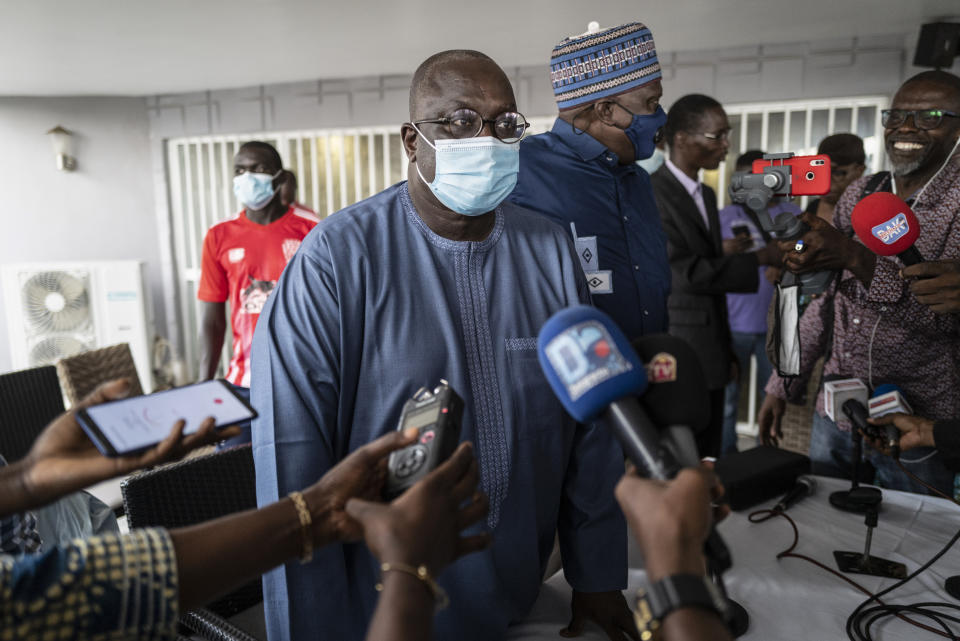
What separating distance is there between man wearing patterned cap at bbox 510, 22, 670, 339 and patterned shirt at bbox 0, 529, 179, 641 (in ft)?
4.15

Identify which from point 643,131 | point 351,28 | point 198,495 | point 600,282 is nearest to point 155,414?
point 198,495

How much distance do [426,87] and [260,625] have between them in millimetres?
1366

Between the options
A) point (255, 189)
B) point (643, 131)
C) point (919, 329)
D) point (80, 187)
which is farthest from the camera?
point (80, 187)

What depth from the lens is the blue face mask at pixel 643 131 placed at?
1.83 metres

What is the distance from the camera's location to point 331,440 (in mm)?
1225

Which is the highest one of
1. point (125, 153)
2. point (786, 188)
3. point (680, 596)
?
point (125, 153)

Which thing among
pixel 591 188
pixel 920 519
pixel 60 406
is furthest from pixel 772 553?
pixel 60 406

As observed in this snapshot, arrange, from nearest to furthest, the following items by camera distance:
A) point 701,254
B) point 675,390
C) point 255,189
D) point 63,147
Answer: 1. point 675,390
2. point 701,254
3. point 255,189
4. point 63,147

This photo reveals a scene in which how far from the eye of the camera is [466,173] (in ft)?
4.38

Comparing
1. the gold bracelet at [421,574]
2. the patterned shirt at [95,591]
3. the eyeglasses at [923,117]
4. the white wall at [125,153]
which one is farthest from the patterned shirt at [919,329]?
the white wall at [125,153]

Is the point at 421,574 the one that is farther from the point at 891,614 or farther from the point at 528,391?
the point at 891,614

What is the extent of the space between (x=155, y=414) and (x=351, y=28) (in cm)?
373

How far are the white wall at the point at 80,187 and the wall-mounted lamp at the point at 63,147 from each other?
0.06m

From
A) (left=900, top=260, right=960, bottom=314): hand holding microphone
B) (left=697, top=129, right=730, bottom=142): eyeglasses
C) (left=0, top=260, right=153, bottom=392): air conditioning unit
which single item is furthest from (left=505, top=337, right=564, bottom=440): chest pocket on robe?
(left=0, top=260, right=153, bottom=392): air conditioning unit
